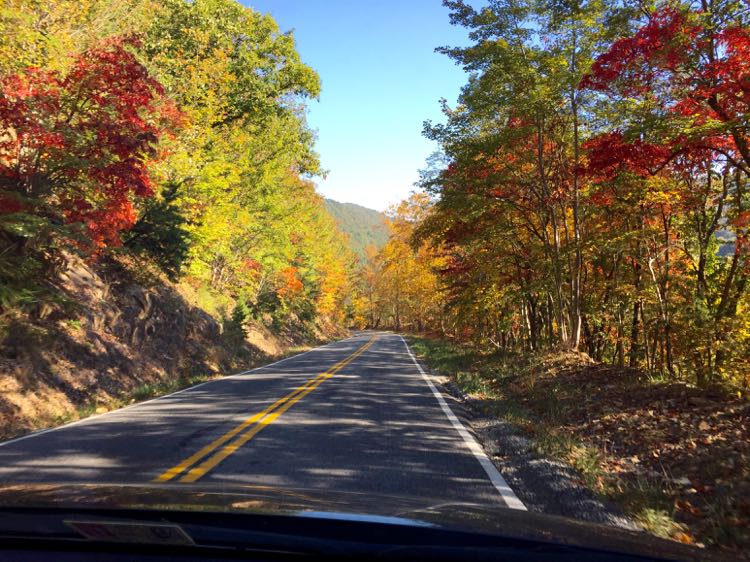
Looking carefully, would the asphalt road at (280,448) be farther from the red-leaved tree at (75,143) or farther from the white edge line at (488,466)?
the red-leaved tree at (75,143)

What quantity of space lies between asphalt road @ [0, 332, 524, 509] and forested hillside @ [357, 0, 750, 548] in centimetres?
148

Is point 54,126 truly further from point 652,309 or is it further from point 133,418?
point 652,309

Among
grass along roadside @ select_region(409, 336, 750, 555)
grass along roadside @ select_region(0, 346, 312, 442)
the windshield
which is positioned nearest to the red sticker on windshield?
the windshield

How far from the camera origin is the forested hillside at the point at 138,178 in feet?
32.7

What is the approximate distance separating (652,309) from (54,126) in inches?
645

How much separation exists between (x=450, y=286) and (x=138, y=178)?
47.8ft

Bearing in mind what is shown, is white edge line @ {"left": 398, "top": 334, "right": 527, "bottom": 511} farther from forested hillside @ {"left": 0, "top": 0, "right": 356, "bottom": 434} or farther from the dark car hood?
forested hillside @ {"left": 0, "top": 0, "right": 356, "bottom": 434}

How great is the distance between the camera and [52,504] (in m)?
2.72

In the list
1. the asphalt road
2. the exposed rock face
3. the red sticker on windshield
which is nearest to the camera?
the red sticker on windshield

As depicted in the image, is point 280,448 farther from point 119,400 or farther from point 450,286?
point 450,286

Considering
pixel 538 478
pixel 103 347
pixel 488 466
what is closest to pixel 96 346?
pixel 103 347

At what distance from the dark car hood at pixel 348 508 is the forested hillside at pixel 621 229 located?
2.10m

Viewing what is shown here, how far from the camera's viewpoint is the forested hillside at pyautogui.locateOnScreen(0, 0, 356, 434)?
9953mm

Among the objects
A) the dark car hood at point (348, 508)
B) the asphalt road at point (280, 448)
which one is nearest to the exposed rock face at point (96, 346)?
the asphalt road at point (280, 448)
